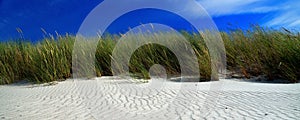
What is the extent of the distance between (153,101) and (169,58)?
3029 millimetres

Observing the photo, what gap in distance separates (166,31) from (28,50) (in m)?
3.82

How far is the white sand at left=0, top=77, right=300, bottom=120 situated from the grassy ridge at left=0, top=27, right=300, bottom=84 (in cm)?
89

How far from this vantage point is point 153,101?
14.8ft

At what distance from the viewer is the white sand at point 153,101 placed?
378 cm

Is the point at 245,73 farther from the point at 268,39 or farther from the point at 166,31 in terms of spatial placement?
the point at 166,31

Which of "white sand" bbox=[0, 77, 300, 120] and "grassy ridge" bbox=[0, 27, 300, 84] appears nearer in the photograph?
"white sand" bbox=[0, 77, 300, 120]

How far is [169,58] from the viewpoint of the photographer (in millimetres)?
7426

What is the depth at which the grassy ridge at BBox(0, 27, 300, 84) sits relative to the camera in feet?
20.7

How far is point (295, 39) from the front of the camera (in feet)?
21.4

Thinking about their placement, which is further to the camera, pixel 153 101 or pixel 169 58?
pixel 169 58

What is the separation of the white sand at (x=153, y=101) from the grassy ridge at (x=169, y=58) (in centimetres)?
89

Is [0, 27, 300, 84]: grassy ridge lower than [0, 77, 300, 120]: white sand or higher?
higher

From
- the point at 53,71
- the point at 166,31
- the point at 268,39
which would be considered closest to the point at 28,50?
the point at 53,71

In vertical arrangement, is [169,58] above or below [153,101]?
above
